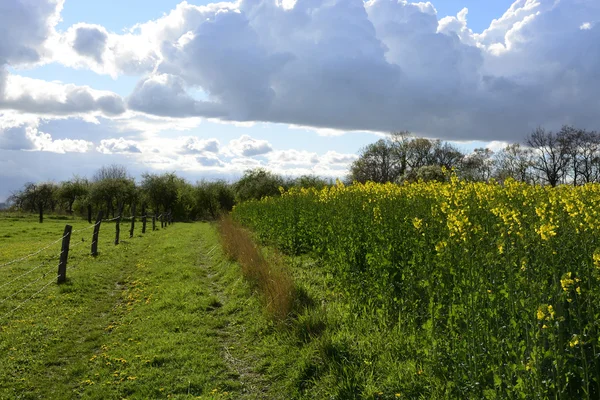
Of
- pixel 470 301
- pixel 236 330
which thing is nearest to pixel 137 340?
pixel 236 330

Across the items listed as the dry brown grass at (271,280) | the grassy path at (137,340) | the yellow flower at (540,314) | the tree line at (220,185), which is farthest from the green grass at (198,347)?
the tree line at (220,185)

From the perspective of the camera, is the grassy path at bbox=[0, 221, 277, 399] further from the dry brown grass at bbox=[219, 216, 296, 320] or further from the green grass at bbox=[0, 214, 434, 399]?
the dry brown grass at bbox=[219, 216, 296, 320]

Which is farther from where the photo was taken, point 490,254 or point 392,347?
point 392,347

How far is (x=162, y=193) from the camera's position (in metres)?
71.9

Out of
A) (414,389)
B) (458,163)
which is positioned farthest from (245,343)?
(458,163)

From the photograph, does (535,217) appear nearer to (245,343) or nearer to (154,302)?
(245,343)

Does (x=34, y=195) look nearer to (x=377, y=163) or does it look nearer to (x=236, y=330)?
(x=377, y=163)

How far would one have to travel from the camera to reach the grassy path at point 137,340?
21.0ft

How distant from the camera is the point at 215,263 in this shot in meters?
15.6

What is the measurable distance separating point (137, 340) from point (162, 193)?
66.0m

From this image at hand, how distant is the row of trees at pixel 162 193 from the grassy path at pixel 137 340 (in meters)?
51.7

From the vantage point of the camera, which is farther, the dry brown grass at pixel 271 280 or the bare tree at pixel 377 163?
the bare tree at pixel 377 163

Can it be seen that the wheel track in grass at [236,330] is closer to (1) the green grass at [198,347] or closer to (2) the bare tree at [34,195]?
(1) the green grass at [198,347]

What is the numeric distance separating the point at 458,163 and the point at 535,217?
70852mm
